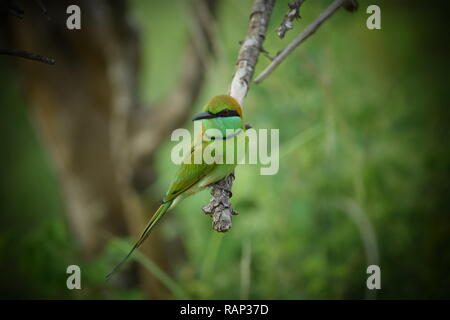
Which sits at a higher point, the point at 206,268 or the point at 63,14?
the point at 63,14

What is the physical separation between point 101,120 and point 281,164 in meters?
1.52

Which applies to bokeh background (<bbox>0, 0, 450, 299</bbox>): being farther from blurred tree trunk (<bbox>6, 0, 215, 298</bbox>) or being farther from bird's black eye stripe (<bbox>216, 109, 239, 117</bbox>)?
bird's black eye stripe (<bbox>216, 109, 239, 117</bbox>)

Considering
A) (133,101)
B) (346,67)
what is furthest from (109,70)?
(346,67)

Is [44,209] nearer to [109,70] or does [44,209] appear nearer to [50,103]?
[50,103]

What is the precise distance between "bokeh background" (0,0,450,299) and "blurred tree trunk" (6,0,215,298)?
1cm

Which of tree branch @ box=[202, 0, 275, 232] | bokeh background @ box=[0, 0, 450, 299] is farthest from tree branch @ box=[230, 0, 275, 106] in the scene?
bokeh background @ box=[0, 0, 450, 299]

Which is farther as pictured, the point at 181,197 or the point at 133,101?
the point at 133,101

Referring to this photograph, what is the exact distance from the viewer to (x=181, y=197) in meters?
1.63

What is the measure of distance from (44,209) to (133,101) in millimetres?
2204

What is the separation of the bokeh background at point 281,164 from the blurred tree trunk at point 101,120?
1 cm

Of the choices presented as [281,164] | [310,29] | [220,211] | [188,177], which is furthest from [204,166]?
[281,164]

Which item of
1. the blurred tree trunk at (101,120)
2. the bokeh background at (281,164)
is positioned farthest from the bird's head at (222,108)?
the blurred tree trunk at (101,120)

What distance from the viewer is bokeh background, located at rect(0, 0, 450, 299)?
242cm

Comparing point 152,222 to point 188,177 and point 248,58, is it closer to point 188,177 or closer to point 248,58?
point 188,177
